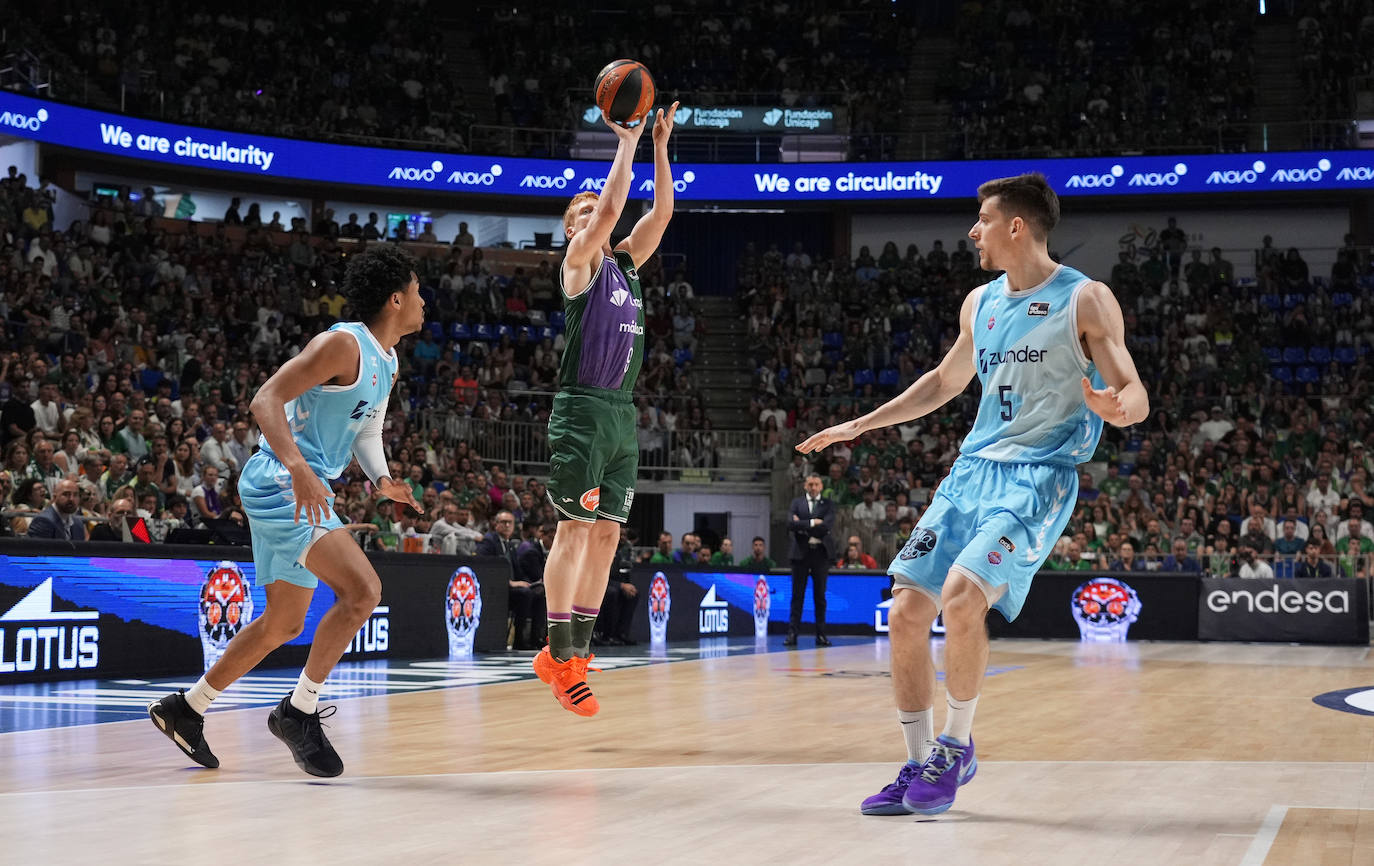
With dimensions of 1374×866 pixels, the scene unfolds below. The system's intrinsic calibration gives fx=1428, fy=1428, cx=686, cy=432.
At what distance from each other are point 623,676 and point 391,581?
98.4 inches

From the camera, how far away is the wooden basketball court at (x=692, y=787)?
3.48 m

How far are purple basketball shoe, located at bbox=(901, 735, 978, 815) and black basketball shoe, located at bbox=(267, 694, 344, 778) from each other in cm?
189

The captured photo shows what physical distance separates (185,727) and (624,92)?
2.99 metres

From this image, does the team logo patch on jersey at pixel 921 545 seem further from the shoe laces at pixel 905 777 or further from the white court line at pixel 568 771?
the white court line at pixel 568 771

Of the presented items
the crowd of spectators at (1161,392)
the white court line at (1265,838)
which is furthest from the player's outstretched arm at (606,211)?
the crowd of spectators at (1161,392)

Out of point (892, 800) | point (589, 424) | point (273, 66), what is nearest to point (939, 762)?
point (892, 800)

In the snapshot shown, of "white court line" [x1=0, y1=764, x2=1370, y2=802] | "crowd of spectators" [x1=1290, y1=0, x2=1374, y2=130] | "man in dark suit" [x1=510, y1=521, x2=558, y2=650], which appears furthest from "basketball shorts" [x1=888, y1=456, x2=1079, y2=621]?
"crowd of spectators" [x1=1290, y1=0, x2=1374, y2=130]

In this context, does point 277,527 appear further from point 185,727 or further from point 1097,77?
point 1097,77

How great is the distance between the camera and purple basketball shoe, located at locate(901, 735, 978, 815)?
4039 mm

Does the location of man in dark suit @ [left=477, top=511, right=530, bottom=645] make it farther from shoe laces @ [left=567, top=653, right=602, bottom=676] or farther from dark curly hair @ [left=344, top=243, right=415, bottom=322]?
dark curly hair @ [left=344, top=243, right=415, bottom=322]

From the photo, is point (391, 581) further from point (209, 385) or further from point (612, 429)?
point (209, 385)

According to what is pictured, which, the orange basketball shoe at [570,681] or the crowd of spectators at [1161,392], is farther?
the crowd of spectators at [1161,392]

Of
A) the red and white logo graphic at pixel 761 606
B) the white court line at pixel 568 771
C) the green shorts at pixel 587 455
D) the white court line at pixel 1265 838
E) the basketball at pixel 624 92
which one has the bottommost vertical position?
the red and white logo graphic at pixel 761 606

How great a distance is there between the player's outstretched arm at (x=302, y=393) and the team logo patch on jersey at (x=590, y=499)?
56.6 inches
